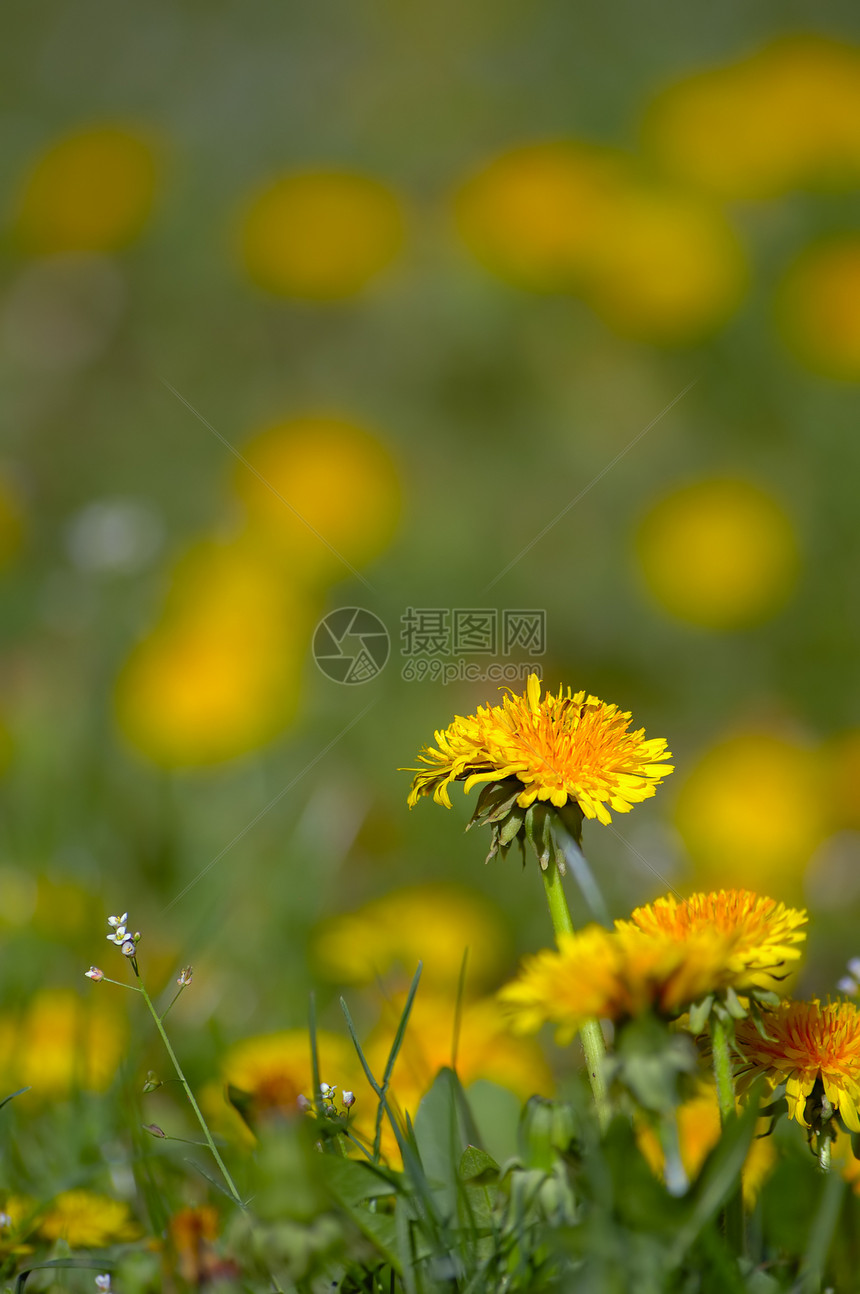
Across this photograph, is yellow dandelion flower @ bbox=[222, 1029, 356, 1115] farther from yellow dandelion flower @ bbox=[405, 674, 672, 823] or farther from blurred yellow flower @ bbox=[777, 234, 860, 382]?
blurred yellow flower @ bbox=[777, 234, 860, 382]

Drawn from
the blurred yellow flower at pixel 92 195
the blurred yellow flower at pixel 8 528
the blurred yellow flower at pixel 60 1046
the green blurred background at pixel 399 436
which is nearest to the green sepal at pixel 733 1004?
the blurred yellow flower at pixel 60 1046

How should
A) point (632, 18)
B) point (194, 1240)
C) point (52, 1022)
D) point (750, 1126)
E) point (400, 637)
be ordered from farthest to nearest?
point (632, 18) → point (400, 637) → point (52, 1022) → point (194, 1240) → point (750, 1126)

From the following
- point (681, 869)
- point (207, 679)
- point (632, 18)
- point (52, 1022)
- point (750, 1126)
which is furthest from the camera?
point (632, 18)

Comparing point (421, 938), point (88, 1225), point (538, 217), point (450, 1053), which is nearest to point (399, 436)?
point (538, 217)

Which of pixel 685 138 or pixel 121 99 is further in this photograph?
pixel 121 99

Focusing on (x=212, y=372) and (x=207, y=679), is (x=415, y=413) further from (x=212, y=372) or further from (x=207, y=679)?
(x=207, y=679)

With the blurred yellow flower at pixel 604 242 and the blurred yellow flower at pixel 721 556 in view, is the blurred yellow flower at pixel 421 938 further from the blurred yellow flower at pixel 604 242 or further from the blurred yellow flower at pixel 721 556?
the blurred yellow flower at pixel 604 242

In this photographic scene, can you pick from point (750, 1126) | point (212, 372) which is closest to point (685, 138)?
point (212, 372)
